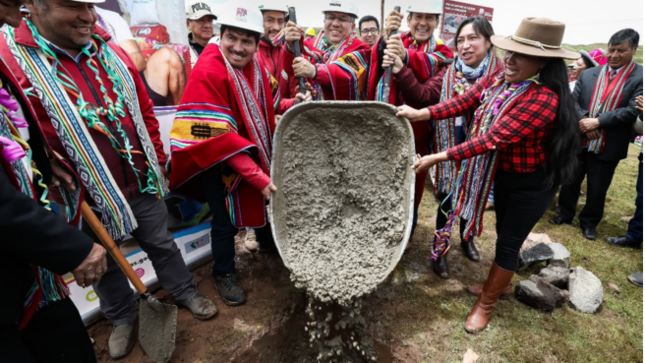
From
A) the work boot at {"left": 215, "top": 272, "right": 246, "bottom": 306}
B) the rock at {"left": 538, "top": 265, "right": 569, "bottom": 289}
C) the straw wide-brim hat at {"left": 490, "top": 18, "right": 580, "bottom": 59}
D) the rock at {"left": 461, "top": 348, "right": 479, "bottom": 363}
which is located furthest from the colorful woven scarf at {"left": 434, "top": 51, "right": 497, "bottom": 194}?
the work boot at {"left": 215, "top": 272, "right": 246, "bottom": 306}

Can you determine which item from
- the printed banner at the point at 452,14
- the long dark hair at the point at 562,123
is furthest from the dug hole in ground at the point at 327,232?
the printed banner at the point at 452,14

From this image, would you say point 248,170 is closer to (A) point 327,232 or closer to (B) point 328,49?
(A) point 327,232

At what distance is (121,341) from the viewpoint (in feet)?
6.79

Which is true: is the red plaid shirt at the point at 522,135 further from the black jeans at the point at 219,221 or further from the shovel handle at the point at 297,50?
the black jeans at the point at 219,221

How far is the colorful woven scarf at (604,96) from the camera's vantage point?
2.97 meters

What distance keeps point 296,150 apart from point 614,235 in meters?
3.58

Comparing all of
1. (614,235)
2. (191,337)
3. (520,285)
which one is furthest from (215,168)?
(614,235)

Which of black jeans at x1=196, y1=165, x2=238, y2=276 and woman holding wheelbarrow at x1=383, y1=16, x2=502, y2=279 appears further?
woman holding wheelbarrow at x1=383, y1=16, x2=502, y2=279

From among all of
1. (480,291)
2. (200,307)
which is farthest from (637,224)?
(200,307)

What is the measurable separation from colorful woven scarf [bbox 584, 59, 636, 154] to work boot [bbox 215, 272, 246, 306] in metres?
3.45

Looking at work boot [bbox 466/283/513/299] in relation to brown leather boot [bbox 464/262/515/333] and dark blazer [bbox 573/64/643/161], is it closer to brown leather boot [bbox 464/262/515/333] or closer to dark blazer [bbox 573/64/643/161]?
brown leather boot [bbox 464/262/515/333]

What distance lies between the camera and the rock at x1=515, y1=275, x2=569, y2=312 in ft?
7.70

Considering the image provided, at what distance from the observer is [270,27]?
10.6 ft

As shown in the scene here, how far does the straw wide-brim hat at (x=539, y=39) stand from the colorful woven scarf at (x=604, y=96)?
74.9 inches
